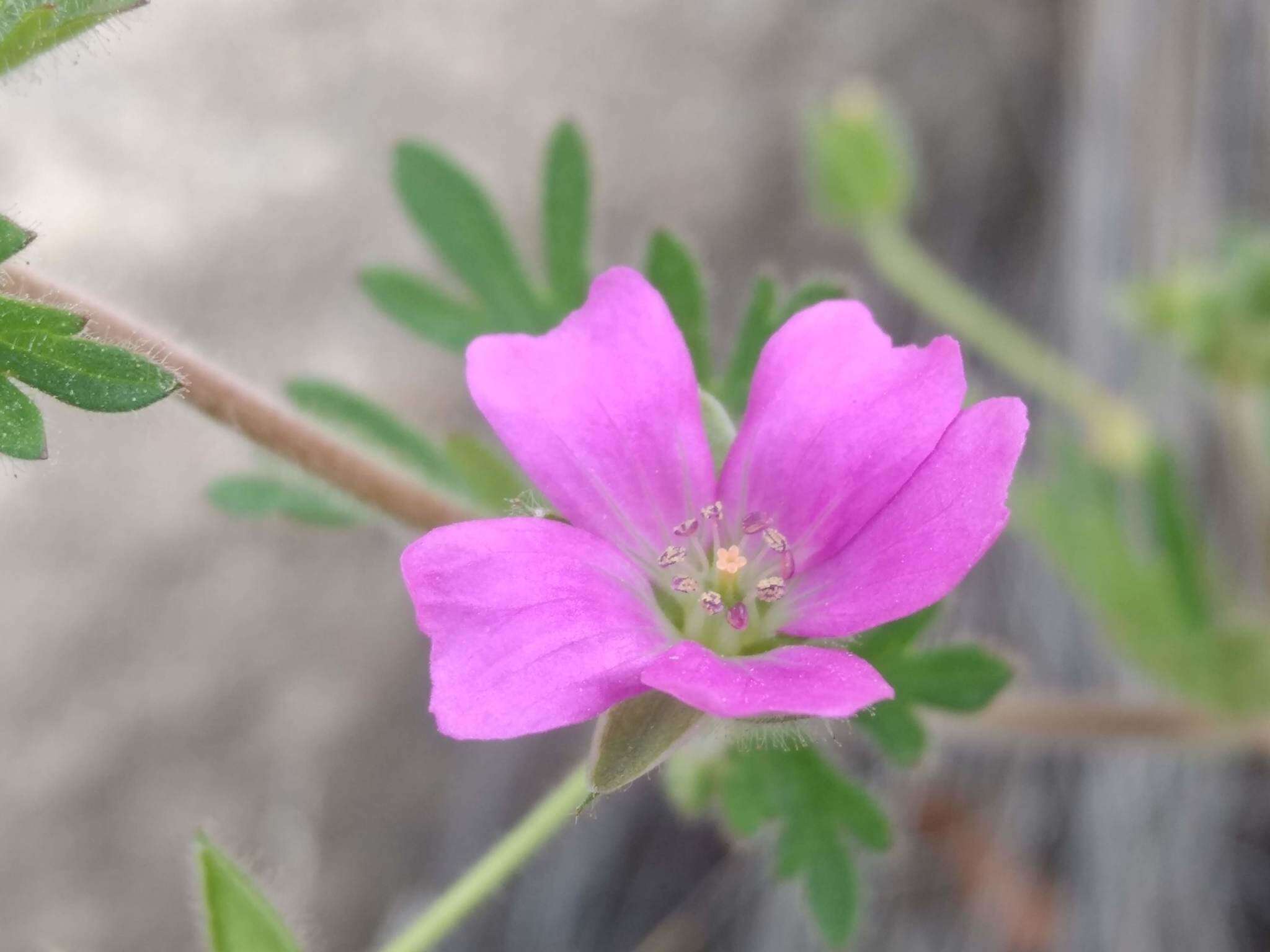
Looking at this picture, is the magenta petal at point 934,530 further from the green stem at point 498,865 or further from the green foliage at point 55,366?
the green foliage at point 55,366

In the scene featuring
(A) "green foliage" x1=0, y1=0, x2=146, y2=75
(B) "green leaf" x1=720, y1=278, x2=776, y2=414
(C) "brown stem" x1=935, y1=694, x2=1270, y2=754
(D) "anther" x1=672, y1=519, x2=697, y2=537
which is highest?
(A) "green foliage" x1=0, y1=0, x2=146, y2=75

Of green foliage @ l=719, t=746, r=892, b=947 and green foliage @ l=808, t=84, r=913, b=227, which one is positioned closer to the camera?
green foliage @ l=719, t=746, r=892, b=947

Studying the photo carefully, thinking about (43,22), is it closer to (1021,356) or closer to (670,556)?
(670,556)

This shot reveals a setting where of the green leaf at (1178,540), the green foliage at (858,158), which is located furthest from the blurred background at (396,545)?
the green leaf at (1178,540)

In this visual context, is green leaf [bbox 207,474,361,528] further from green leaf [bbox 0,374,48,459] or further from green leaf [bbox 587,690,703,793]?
green leaf [bbox 587,690,703,793]

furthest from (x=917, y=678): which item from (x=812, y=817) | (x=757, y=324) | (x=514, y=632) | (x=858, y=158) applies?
(x=858, y=158)

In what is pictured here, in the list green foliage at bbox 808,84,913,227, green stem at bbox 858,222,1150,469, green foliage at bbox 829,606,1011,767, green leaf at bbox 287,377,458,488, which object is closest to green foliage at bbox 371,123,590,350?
green leaf at bbox 287,377,458,488

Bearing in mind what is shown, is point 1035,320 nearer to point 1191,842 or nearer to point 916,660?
point 1191,842
